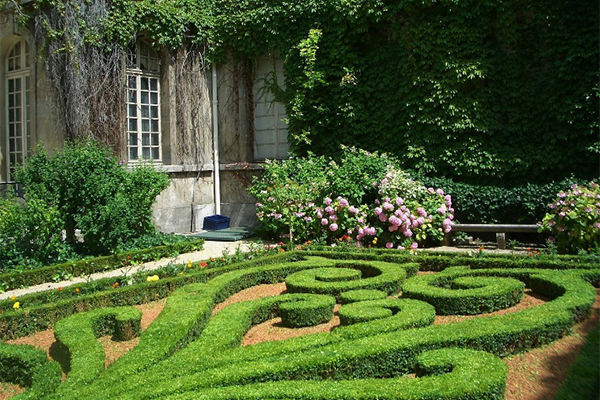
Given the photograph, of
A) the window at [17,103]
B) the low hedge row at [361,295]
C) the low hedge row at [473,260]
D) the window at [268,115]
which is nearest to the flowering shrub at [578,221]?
the low hedge row at [473,260]

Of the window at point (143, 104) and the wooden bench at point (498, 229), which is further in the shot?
the window at point (143, 104)

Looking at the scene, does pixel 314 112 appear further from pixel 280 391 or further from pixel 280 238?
pixel 280 391

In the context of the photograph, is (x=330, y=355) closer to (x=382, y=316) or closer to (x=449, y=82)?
(x=382, y=316)

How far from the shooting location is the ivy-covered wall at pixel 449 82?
9711 mm

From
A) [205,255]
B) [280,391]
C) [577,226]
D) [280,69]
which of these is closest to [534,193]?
[577,226]

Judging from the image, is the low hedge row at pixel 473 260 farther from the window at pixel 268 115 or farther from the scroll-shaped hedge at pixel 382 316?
the window at pixel 268 115

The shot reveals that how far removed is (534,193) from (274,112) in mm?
6054

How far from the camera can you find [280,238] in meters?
10.4

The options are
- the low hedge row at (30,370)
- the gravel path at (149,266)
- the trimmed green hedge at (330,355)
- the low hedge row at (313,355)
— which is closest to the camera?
the trimmed green hedge at (330,355)

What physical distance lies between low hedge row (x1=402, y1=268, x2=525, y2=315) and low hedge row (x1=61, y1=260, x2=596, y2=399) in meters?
0.51

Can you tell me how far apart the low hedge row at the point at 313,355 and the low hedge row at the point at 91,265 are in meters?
3.54

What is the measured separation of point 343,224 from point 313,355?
5.65 m

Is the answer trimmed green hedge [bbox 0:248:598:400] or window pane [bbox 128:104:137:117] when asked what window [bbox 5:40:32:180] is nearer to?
window pane [bbox 128:104:137:117]

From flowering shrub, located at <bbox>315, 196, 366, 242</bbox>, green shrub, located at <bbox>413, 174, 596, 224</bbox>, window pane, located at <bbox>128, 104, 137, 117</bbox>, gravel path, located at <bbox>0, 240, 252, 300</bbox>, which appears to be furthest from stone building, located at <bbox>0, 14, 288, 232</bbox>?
green shrub, located at <bbox>413, 174, 596, 224</bbox>
